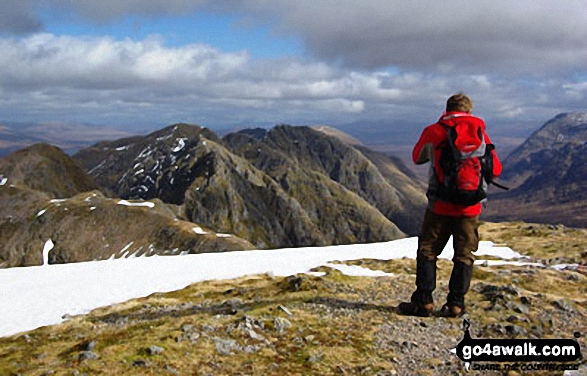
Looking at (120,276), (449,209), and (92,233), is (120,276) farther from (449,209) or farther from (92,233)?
(92,233)

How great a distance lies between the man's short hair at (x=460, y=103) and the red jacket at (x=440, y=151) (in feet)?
0.70

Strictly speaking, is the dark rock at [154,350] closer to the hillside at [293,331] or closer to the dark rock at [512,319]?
the hillside at [293,331]

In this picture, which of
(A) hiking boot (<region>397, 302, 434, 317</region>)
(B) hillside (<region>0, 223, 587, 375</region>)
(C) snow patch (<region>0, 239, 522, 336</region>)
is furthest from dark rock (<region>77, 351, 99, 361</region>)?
(C) snow patch (<region>0, 239, 522, 336</region>)

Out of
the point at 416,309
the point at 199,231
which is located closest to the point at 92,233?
the point at 199,231

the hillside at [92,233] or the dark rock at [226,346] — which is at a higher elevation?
the dark rock at [226,346]

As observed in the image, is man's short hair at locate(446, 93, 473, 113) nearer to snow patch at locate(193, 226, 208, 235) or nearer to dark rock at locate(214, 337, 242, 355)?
dark rock at locate(214, 337, 242, 355)

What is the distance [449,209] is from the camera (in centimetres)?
1364

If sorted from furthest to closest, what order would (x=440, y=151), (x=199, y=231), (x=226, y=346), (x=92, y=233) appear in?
(x=92, y=233) < (x=199, y=231) < (x=440, y=151) < (x=226, y=346)

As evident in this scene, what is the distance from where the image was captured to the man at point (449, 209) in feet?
43.0

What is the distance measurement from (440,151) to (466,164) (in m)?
0.80

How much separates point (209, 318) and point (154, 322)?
2.28 metres

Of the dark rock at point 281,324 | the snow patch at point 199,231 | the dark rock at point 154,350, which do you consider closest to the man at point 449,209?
the dark rock at point 281,324

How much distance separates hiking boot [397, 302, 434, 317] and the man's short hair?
19.8 feet

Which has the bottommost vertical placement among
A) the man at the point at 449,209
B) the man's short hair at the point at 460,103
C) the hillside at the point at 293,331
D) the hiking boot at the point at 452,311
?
the hillside at the point at 293,331
